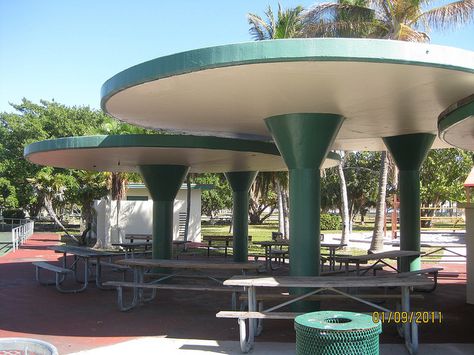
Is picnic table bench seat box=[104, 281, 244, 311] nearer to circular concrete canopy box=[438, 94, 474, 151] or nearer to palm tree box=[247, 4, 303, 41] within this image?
circular concrete canopy box=[438, 94, 474, 151]

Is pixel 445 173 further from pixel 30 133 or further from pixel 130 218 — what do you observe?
pixel 30 133

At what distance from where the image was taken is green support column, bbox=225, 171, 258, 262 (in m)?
16.7

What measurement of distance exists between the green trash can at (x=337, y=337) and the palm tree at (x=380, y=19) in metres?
16.5

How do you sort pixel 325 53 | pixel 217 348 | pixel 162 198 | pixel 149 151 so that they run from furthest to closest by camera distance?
pixel 162 198, pixel 149 151, pixel 217 348, pixel 325 53

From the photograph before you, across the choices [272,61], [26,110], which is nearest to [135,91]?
[272,61]

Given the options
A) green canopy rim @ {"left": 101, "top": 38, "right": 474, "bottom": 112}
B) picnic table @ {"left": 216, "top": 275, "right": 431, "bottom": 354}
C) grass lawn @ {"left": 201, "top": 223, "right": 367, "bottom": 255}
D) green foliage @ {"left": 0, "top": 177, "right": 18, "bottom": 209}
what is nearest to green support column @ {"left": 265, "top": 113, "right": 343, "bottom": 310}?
picnic table @ {"left": 216, "top": 275, "right": 431, "bottom": 354}

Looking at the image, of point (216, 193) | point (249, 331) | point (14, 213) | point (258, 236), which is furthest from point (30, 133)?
point (249, 331)

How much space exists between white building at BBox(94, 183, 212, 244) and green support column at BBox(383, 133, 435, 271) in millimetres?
14983

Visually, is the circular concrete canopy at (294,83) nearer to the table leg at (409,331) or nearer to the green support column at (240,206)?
the table leg at (409,331)

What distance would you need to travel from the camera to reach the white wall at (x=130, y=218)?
24719mm

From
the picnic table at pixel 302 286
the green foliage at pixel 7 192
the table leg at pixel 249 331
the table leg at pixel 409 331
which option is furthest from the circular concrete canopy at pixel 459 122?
the green foliage at pixel 7 192

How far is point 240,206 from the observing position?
55.2ft

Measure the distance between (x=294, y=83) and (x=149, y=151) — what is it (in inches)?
188

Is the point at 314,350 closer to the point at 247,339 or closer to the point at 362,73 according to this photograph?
the point at 247,339
